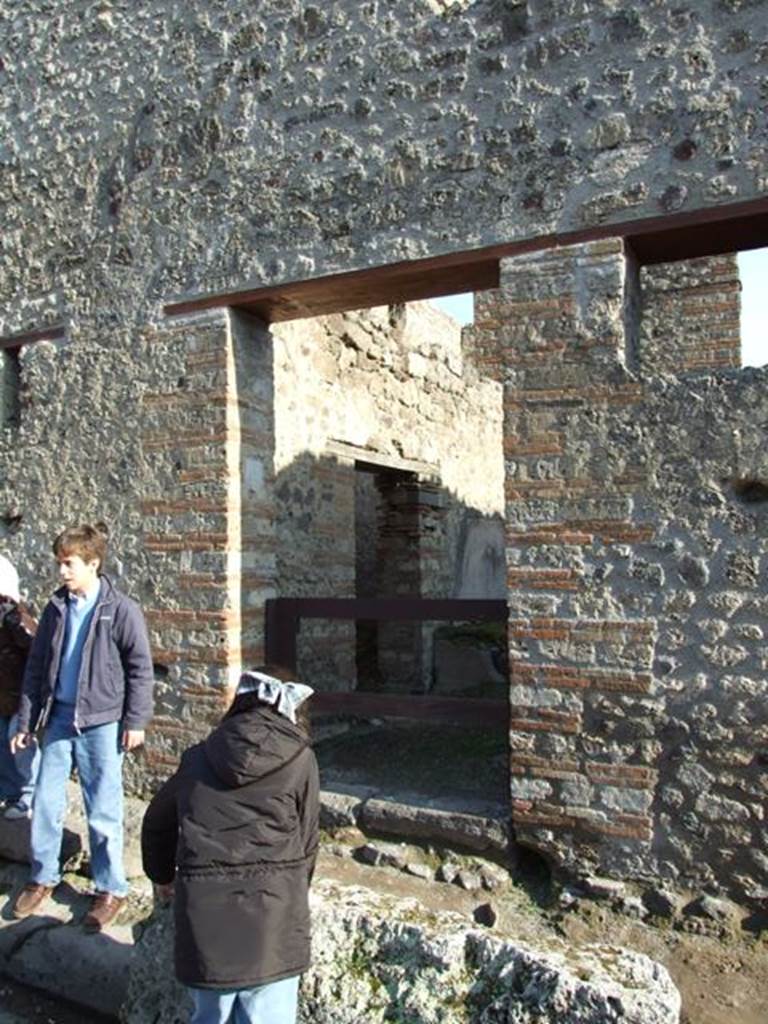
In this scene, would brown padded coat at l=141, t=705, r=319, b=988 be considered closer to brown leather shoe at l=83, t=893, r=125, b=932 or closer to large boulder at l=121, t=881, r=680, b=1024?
large boulder at l=121, t=881, r=680, b=1024

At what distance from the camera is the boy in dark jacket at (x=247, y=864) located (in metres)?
2.46

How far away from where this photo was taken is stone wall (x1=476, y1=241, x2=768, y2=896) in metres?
3.90

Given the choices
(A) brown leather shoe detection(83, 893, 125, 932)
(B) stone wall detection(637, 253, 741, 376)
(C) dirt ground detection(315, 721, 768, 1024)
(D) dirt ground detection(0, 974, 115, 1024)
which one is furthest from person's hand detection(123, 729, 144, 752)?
(B) stone wall detection(637, 253, 741, 376)

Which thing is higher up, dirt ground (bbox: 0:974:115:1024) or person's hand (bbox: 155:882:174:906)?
person's hand (bbox: 155:882:174:906)

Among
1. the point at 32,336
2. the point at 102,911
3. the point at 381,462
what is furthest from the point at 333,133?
the point at 102,911

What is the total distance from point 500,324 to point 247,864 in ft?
10.0

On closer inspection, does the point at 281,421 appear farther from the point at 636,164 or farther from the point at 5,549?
the point at 636,164

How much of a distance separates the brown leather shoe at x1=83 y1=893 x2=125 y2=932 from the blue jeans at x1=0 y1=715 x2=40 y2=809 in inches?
41.9

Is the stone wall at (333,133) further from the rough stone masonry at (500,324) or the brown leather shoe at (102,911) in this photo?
the brown leather shoe at (102,911)

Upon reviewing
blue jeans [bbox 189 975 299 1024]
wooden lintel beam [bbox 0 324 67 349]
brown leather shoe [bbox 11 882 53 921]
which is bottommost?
brown leather shoe [bbox 11 882 53 921]

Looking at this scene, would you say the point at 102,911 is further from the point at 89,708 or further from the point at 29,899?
the point at 89,708

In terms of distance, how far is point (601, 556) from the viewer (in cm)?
416

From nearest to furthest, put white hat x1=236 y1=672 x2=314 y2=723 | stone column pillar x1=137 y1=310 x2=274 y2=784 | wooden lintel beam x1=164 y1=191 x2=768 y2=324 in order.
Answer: white hat x1=236 y1=672 x2=314 y2=723
wooden lintel beam x1=164 y1=191 x2=768 y2=324
stone column pillar x1=137 y1=310 x2=274 y2=784

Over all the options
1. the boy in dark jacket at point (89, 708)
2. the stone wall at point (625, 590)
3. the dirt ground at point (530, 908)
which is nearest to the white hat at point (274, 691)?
the dirt ground at point (530, 908)
